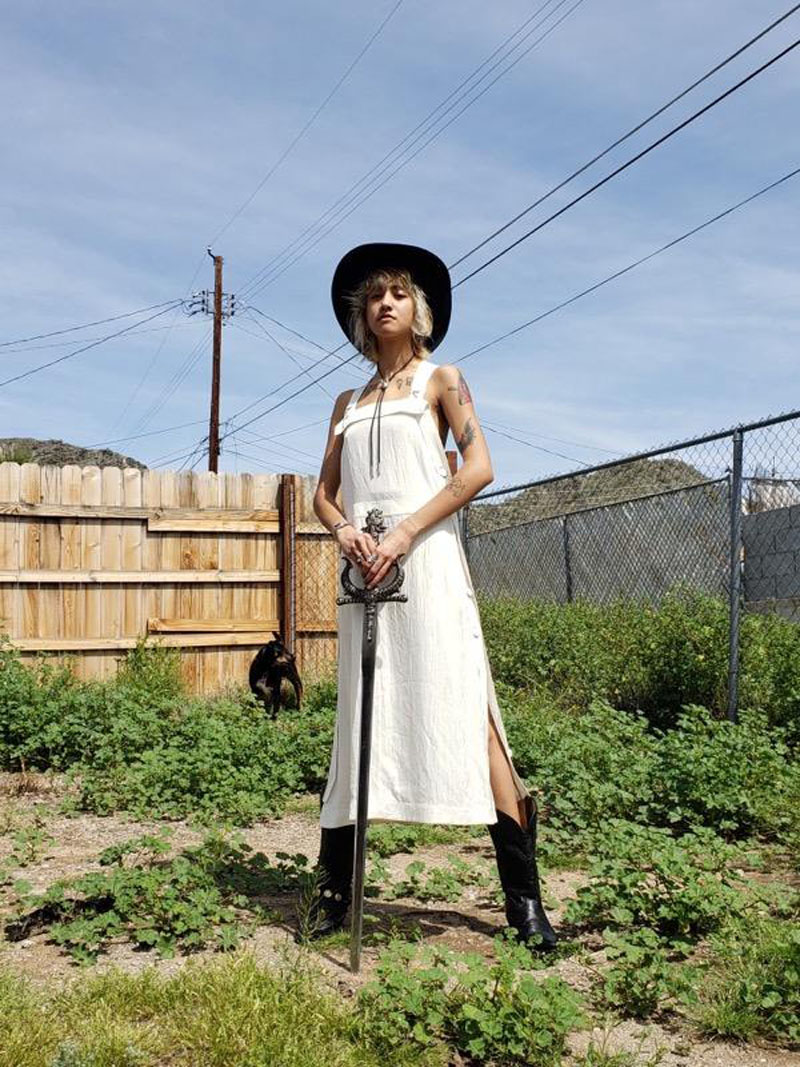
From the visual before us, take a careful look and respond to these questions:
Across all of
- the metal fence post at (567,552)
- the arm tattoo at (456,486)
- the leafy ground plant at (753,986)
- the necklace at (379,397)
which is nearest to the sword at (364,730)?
the arm tattoo at (456,486)

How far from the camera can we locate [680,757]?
5.83 metres

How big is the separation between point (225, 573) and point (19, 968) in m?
8.20

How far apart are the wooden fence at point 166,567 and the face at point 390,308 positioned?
24.3ft

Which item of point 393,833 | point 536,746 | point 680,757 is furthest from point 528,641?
point 393,833

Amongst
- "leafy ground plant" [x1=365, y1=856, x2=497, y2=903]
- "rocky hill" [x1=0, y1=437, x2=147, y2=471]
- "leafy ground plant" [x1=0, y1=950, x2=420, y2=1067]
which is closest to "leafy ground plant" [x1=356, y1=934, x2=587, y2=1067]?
"leafy ground plant" [x1=0, y1=950, x2=420, y2=1067]

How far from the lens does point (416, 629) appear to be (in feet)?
12.1

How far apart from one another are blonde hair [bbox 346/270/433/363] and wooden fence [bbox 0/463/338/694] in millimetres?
7219

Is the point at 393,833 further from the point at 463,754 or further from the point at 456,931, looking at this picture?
the point at 463,754

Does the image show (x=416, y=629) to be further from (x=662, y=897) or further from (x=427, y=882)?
(x=427, y=882)

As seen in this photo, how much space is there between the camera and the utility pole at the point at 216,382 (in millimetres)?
26203

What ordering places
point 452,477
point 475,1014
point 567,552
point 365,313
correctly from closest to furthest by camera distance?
point 475,1014 < point 452,477 < point 365,313 < point 567,552

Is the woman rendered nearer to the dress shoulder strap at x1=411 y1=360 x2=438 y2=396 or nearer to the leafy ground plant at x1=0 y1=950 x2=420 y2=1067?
the dress shoulder strap at x1=411 y1=360 x2=438 y2=396

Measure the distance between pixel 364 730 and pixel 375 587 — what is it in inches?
16.6

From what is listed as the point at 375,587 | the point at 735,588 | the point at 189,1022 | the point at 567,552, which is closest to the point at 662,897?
the point at 375,587
